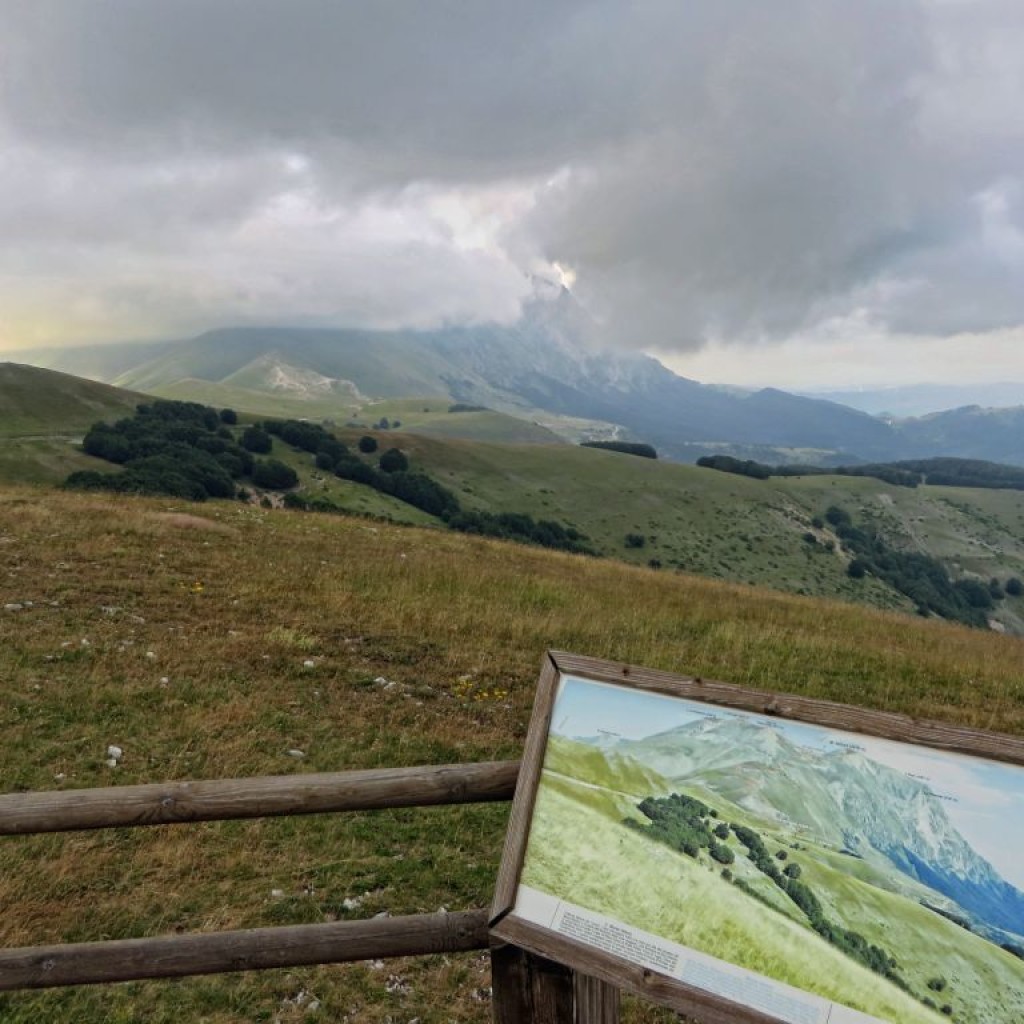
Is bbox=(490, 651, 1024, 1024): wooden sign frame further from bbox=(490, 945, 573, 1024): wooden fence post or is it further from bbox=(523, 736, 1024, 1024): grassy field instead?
bbox=(490, 945, 573, 1024): wooden fence post

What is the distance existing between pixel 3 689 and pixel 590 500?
105 metres

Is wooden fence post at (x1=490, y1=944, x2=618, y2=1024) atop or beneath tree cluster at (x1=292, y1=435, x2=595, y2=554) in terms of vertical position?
atop

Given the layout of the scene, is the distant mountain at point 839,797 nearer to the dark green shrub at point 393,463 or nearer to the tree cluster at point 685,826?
the tree cluster at point 685,826

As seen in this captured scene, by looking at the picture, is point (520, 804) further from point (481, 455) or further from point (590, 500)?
point (481, 455)

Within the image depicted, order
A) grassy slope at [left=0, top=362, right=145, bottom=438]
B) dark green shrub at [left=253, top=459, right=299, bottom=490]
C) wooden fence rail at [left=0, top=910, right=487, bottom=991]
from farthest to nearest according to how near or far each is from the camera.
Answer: grassy slope at [left=0, top=362, right=145, bottom=438]
dark green shrub at [left=253, top=459, right=299, bottom=490]
wooden fence rail at [left=0, top=910, right=487, bottom=991]

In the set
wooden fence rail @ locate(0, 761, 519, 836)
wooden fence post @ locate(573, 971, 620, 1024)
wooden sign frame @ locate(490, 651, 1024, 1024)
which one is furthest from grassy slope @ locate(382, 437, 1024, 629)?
wooden fence post @ locate(573, 971, 620, 1024)

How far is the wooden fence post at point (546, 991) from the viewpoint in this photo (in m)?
2.98

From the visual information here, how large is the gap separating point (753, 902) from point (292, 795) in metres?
2.48

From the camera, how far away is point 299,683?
1051cm

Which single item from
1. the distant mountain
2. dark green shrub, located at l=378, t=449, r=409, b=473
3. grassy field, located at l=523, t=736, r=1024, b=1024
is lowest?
dark green shrub, located at l=378, t=449, r=409, b=473

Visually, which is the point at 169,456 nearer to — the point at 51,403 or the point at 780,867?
the point at 51,403

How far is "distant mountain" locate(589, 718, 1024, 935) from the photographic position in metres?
2.69

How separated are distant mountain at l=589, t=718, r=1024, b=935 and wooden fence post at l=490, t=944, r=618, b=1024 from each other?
3.17ft

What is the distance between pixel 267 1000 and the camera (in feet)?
16.4
